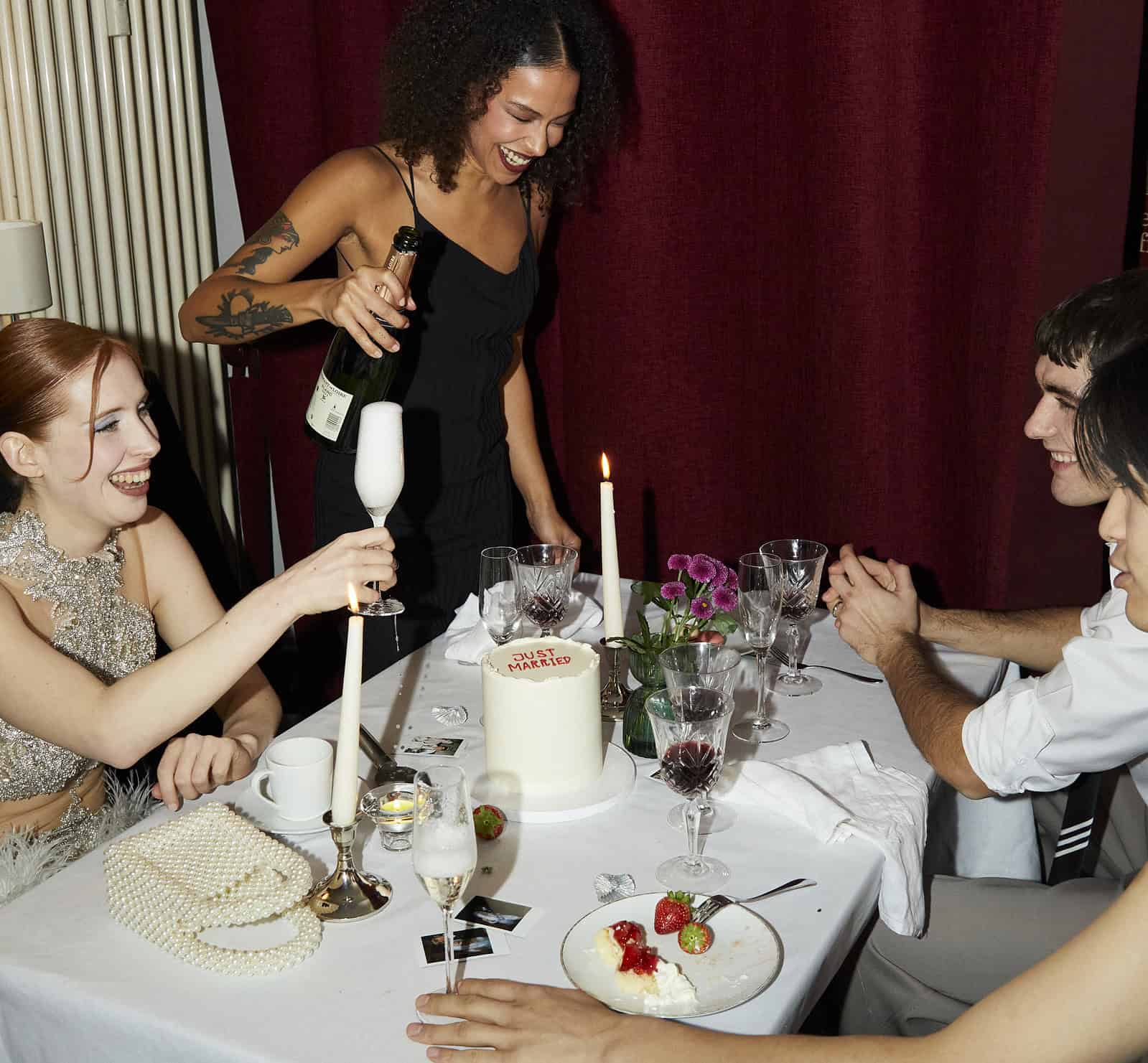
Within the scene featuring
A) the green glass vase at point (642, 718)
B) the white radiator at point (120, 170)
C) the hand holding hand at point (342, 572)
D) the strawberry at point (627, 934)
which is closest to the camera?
the strawberry at point (627, 934)

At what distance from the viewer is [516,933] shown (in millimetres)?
1116

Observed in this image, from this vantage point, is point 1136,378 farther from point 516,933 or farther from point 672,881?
point 516,933

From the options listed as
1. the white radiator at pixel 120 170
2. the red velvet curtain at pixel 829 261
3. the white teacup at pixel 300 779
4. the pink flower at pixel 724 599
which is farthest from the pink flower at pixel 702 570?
the white radiator at pixel 120 170

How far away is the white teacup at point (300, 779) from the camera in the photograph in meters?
1.29

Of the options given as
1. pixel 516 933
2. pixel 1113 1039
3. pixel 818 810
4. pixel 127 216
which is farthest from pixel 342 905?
pixel 127 216

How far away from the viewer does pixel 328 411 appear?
1.74m

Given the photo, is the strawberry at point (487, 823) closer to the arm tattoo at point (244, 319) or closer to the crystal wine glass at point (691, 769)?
the crystal wine glass at point (691, 769)

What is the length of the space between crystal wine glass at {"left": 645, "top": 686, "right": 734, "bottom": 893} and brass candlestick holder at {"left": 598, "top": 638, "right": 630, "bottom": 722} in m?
0.31

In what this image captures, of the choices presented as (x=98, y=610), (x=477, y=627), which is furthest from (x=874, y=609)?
(x=98, y=610)

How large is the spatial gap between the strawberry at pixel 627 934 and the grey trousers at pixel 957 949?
478mm

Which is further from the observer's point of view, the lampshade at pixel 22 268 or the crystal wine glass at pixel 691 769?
the lampshade at pixel 22 268

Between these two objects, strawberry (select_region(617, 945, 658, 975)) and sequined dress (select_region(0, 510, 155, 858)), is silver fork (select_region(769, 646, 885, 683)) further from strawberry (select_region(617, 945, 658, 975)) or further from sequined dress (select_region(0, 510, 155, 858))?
sequined dress (select_region(0, 510, 155, 858))

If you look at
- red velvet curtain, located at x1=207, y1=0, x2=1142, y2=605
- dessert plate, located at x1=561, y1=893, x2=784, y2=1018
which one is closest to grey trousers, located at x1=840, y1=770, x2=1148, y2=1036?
dessert plate, located at x1=561, y1=893, x2=784, y2=1018

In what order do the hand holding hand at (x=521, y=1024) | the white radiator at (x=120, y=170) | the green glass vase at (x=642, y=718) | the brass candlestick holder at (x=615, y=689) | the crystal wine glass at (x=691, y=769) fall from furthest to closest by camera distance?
the white radiator at (x=120, y=170) < the brass candlestick holder at (x=615, y=689) < the green glass vase at (x=642, y=718) < the crystal wine glass at (x=691, y=769) < the hand holding hand at (x=521, y=1024)
